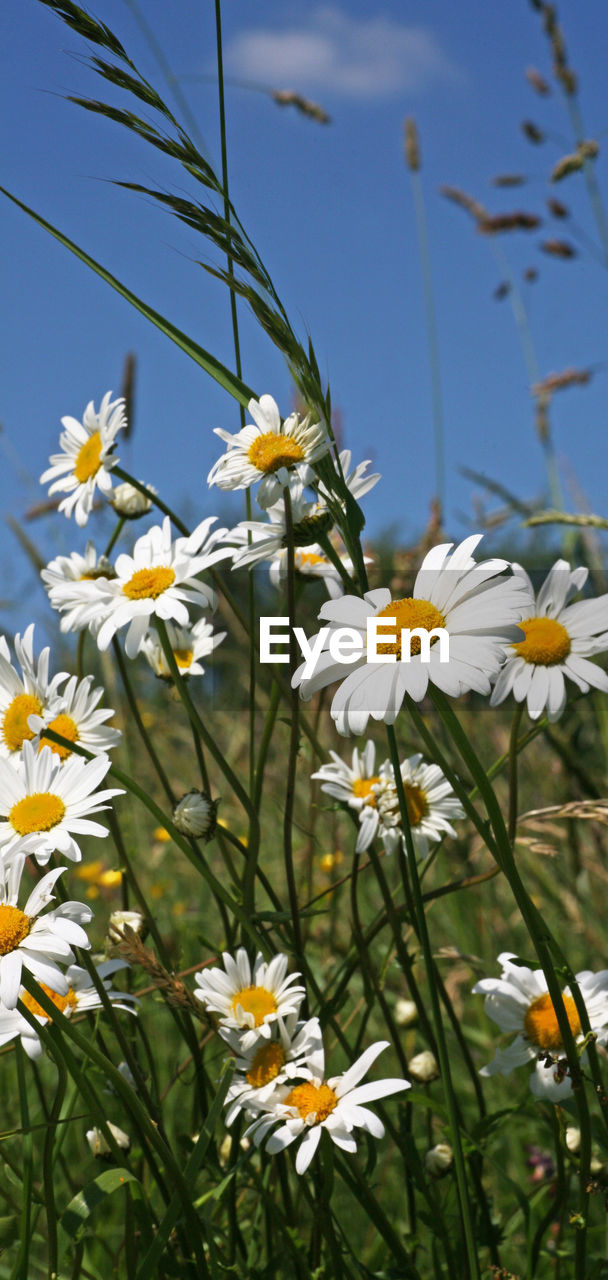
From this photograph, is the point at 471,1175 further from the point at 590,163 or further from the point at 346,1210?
the point at 590,163

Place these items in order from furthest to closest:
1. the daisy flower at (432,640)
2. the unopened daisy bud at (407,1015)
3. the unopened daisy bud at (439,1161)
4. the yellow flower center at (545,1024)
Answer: the unopened daisy bud at (407,1015) < the unopened daisy bud at (439,1161) < the yellow flower center at (545,1024) < the daisy flower at (432,640)

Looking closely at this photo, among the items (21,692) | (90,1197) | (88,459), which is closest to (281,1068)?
(90,1197)

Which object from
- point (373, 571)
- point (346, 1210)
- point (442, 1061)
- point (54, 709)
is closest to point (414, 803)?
point (373, 571)

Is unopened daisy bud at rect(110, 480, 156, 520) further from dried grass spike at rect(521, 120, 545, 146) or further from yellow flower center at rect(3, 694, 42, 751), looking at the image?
dried grass spike at rect(521, 120, 545, 146)

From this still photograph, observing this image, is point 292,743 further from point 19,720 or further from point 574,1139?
point 574,1139

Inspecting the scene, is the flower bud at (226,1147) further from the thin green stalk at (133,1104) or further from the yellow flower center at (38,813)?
the yellow flower center at (38,813)

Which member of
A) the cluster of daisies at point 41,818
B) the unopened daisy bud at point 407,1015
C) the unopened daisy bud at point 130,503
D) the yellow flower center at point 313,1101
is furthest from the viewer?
the unopened daisy bud at point 407,1015

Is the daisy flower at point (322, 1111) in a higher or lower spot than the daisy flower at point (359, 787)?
lower

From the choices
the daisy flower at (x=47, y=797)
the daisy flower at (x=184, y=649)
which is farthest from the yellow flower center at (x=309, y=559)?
the daisy flower at (x=47, y=797)
